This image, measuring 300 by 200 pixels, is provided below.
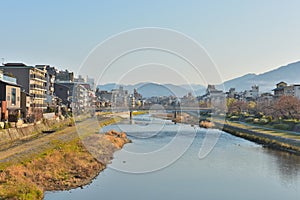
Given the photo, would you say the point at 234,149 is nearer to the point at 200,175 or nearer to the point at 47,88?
the point at 200,175

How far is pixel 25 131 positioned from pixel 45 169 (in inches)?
394

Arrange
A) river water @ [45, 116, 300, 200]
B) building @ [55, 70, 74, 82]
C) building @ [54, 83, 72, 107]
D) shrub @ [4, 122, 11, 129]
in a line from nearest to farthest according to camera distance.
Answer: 1. river water @ [45, 116, 300, 200]
2. shrub @ [4, 122, 11, 129]
3. building @ [54, 83, 72, 107]
4. building @ [55, 70, 74, 82]

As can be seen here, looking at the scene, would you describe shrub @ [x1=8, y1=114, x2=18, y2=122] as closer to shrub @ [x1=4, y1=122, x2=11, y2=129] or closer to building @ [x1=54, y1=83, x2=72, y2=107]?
shrub @ [x1=4, y1=122, x2=11, y2=129]

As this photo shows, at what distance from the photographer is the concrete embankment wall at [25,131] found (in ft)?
55.1

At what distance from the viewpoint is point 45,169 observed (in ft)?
35.5

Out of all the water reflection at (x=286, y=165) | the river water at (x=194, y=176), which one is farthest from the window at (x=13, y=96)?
the water reflection at (x=286, y=165)

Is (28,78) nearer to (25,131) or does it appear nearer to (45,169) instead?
(25,131)

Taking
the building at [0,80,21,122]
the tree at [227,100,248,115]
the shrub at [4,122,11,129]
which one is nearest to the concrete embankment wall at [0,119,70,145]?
the shrub at [4,122,11,129]

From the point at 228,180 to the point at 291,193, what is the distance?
2.12 meters

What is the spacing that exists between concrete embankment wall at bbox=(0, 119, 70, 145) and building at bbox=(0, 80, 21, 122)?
102 cm

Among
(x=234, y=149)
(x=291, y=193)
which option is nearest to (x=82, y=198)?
(x=291, y=193)

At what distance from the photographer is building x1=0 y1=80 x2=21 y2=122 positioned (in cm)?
1929

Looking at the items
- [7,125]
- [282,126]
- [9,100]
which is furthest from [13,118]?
[282,126]

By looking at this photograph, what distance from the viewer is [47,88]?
34.7 metres
